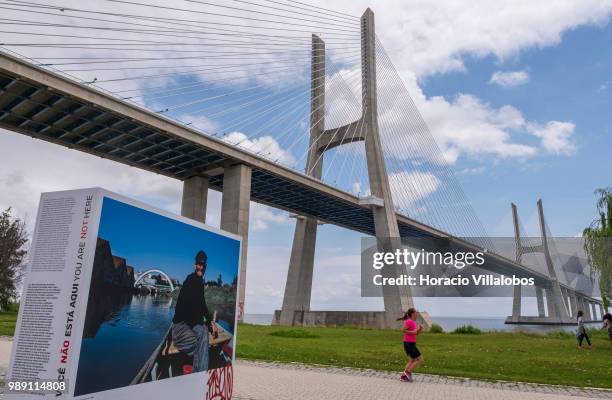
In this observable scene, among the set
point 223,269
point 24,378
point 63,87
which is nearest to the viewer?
point 24,378

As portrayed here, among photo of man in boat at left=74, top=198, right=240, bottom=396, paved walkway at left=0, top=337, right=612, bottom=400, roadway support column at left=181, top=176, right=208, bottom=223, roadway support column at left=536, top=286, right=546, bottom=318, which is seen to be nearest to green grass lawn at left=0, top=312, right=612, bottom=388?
paved walkway at left=0, top=337, right=612, bottom=400

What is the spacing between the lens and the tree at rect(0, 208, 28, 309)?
40750 millimetres

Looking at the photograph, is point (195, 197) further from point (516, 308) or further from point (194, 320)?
point (516, 308)

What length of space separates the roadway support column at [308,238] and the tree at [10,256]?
24770mm

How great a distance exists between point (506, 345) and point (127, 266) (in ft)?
60.1

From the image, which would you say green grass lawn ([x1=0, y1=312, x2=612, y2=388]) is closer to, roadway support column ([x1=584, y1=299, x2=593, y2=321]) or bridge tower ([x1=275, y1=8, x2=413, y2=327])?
bridge tower ([x1=275, y1=8, x2=413, y2=327])

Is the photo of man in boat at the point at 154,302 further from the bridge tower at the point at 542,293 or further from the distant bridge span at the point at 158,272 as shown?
the bridge tower at the point at 542,293

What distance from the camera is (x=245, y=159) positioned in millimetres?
34250

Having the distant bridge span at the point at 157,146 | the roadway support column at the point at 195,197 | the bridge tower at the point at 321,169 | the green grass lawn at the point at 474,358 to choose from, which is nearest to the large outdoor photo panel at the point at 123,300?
the green grass lawn at the point at 474,358

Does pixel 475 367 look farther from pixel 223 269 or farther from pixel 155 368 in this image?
pixel 155 368

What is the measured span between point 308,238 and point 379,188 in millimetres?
9414

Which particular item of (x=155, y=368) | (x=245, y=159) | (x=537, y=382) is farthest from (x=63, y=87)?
(x=537, y=382)

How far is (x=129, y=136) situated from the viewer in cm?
2944

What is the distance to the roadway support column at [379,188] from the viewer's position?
1716 inches
